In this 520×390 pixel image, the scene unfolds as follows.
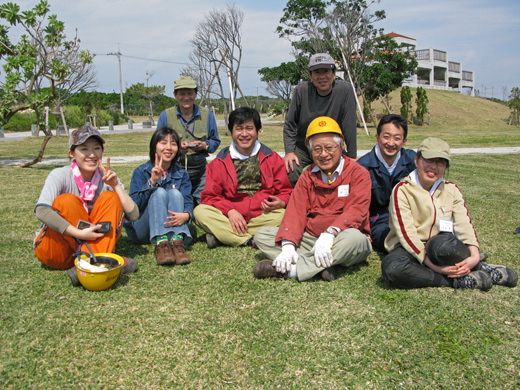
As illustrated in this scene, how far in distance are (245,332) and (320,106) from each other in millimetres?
2918

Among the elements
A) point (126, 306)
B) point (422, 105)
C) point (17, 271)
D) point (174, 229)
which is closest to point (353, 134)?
point (174, 229)

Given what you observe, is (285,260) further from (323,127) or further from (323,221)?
(323,127)

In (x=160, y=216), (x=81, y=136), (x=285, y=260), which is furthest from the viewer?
(x=160, y=216)

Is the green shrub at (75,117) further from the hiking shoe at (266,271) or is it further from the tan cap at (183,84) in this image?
the hiking shoe at (266,271)

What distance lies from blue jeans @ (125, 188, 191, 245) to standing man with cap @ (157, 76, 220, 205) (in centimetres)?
93

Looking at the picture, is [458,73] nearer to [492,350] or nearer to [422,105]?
[422,105]

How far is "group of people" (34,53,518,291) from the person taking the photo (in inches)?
125

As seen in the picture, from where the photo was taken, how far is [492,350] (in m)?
2.32

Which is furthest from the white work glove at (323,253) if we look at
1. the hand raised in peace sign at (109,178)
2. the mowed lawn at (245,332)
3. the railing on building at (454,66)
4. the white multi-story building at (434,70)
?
the railing on building at (454,66)

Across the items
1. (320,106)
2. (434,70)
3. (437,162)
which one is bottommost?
(437,162)

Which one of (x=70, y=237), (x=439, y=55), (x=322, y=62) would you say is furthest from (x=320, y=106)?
(x=439, y=55)

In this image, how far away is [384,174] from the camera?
4004mm

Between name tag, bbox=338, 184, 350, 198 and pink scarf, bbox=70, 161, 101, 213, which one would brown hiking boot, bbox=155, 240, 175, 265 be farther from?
name tag, bbox=338, 184, 350, 198

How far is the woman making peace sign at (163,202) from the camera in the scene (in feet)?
12.6
